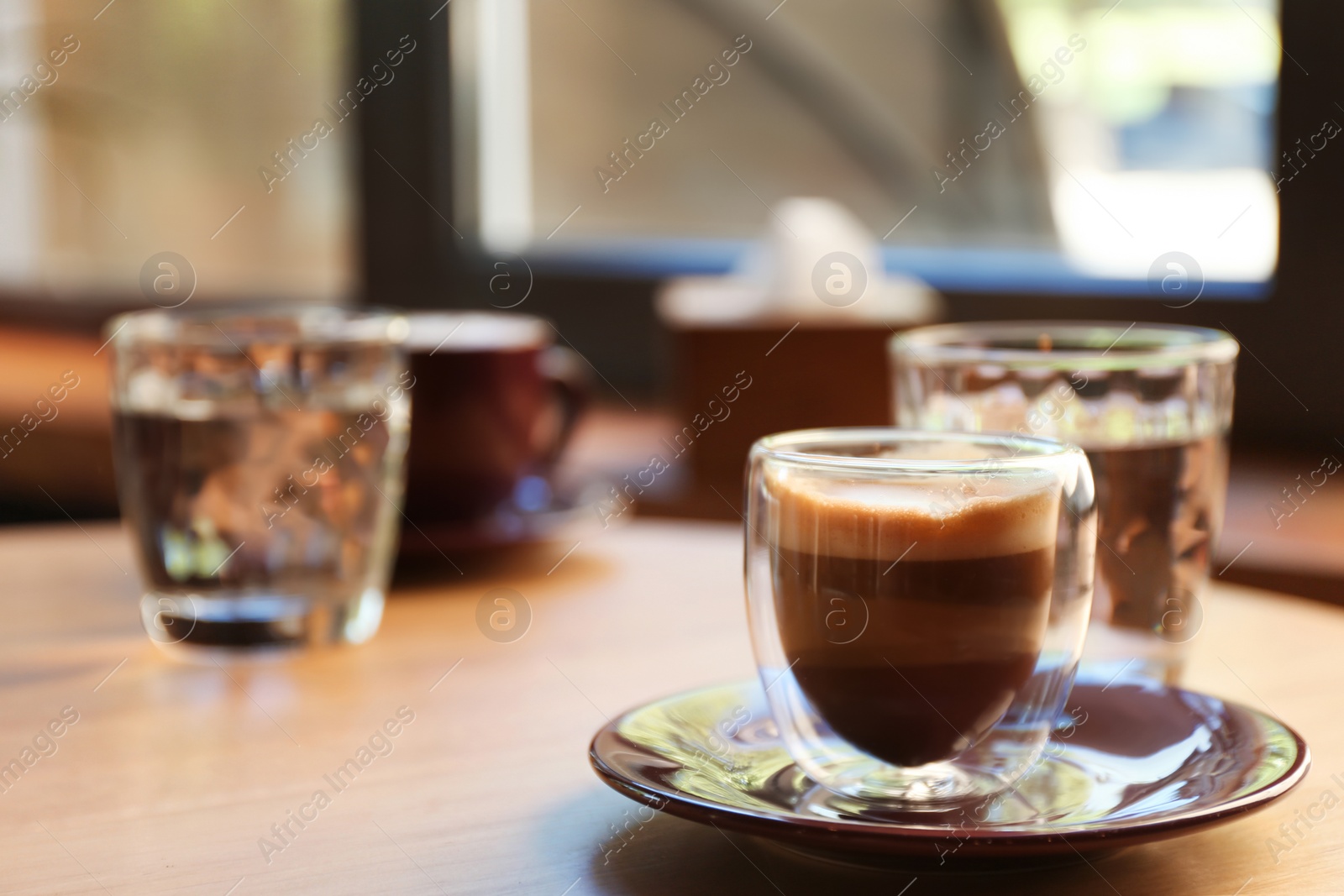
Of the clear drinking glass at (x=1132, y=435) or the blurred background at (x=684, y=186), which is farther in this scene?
the blurred background at (x=684, y=186)

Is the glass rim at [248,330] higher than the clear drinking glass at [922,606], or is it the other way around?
the glass rim at [248,330]

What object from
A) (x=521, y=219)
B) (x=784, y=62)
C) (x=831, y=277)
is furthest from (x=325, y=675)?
(x=521, y=219)

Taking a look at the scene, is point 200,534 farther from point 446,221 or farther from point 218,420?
point 446,221

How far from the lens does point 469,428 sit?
0.84 metres

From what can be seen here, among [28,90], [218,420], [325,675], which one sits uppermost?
[28,90]

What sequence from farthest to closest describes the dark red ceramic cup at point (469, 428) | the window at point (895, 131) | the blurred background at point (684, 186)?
the window at point (895, 131) → the blurred background at point (684, 186) → the dark red ceramic cup at point (469, 428)

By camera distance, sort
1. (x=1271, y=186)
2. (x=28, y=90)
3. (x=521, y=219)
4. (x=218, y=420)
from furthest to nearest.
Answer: (x=28, y=90)
(x=521, y=219)
(x=1271, y=186)
(x=218, y=420)

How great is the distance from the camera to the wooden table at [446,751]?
41 cm

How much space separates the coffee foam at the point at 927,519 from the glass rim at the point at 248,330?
12.6 inches

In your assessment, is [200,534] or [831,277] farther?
[831,277]

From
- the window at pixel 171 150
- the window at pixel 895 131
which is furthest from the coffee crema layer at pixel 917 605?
the window at pixel 171 150

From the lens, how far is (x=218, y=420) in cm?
65

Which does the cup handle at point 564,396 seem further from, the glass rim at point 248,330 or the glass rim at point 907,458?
the glass rim at point 907,458

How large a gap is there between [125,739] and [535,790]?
17 centimetres
